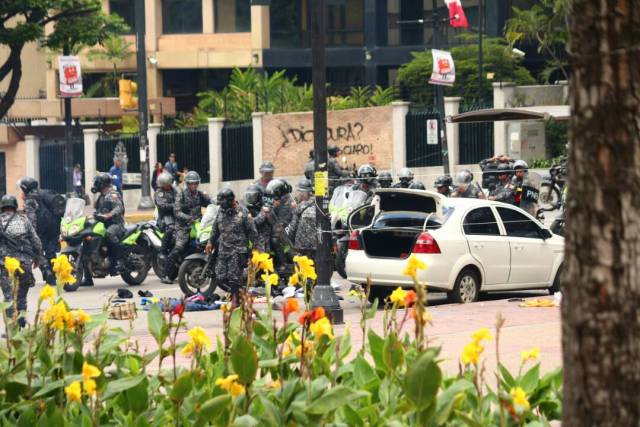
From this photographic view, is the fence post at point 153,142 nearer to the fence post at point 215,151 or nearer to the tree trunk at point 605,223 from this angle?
the fence post at point 215,151

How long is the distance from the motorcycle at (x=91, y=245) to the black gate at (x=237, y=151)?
735 inches

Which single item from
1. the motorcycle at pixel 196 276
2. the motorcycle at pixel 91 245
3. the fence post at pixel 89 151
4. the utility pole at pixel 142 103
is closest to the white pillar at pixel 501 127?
the utility pole at pixel 142 103

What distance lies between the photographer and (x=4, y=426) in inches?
247

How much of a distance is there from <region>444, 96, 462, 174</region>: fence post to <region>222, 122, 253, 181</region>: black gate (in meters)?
5.55

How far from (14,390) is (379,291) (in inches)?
424

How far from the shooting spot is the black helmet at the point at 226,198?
52.8 feet

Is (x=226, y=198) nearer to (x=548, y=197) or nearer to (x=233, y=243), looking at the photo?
(x=233, y=243)

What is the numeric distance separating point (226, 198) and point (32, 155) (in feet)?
95.2

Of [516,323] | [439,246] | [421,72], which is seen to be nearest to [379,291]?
[439,246]

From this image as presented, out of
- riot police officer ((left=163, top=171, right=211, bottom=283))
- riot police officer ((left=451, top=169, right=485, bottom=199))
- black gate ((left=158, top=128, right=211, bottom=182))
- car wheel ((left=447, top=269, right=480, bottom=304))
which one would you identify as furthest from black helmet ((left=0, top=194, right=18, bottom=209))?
black gate ((left=158, top=128, right=211, bottom=182))

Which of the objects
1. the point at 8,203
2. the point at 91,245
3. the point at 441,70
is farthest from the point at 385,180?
the point at 441,70

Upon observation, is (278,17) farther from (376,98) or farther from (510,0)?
(376,98)

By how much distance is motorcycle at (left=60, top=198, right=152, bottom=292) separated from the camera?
776 inches

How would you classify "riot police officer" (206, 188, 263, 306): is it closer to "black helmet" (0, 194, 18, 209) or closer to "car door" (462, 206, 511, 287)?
"black helmet" (0, 194, 18, 209)
